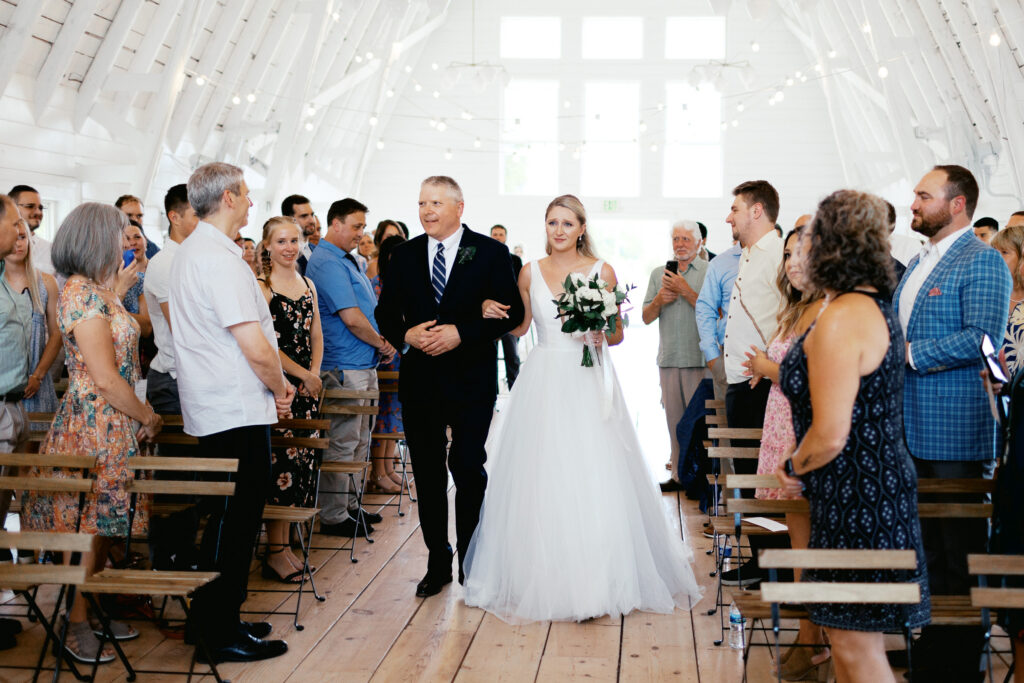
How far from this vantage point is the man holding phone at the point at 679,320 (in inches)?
250

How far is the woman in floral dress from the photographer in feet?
21.2

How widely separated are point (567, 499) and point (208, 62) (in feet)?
32.4

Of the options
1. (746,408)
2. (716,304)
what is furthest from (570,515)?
(716,304)

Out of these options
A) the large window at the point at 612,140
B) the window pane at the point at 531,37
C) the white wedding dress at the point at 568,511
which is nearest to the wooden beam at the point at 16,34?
the white wedding dress at the point at 568,511

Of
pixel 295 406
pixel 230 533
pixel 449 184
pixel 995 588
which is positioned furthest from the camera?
pixel 295 406

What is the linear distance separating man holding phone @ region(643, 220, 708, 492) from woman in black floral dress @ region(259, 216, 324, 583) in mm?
2379

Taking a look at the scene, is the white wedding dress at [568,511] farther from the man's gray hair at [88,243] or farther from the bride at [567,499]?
the man's gray hair at [88,243]

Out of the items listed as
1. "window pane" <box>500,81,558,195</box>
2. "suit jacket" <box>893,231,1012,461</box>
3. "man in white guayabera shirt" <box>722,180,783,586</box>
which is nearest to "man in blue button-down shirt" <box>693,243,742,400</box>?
"man in white guayabera shirt" <box>722,180,783,586</box>

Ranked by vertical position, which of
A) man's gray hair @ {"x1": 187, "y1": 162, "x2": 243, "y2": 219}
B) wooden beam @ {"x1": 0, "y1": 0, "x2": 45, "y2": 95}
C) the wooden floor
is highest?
wooden beam @ {"x1": 0, "y1": 0, "x2": 45, "y2": 95}

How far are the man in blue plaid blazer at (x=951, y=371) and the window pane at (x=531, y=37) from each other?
58.0 ft

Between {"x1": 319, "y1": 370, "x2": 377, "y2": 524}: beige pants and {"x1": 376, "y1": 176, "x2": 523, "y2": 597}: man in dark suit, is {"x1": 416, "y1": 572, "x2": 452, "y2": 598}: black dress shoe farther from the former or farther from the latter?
{"x1": 319, "y1": 370, "x2": 377, "y2": 524}: beige pants

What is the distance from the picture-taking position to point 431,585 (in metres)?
4.48

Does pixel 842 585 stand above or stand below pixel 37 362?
below

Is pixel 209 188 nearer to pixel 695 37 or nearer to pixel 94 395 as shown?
pixel 94 395
